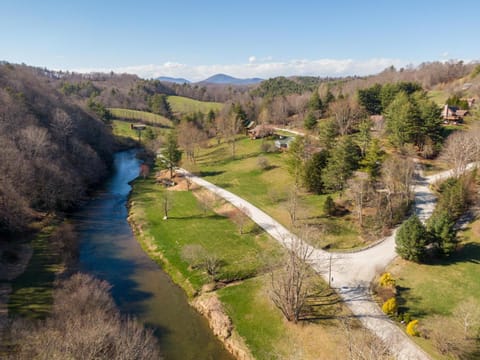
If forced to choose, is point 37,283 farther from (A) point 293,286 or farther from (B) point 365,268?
(B) point 365,268

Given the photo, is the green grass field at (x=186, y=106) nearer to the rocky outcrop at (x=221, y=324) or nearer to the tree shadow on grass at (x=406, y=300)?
the rocky outcrop at (x=221, y=324)

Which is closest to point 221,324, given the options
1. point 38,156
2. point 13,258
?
point 13,258

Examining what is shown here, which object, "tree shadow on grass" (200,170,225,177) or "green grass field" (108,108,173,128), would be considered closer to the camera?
"tree shadow on grass" (200,170,225,177)

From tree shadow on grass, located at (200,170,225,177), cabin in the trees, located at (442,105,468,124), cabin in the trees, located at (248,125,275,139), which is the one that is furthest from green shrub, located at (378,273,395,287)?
cabin in the trees, located at (248,125,275,139)

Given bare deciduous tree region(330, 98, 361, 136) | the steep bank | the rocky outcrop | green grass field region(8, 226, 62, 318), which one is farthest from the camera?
bare deciduous tree region(330, 98, 361, 136)

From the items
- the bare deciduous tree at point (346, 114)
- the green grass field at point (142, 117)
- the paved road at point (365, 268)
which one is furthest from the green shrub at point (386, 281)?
the green grass field at point (142, 117)

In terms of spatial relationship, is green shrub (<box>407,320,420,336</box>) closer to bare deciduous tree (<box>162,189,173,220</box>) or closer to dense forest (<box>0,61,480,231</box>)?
bare deciduous tree (<box>162,189,173,220</box>)

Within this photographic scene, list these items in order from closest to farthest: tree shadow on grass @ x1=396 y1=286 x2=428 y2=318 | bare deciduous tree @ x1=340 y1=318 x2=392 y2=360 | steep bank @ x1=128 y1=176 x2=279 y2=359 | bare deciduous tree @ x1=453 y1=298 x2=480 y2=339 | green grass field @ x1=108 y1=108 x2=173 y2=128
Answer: bare deciduous tree @ x1=340 y1=318 x2=392 y2=360, bare deciduous tree @ x1=453 y1=298 x2=480 y2=339, tree shadow on grass @ x1=396 y1=286 x2=428 y2=318, steep bank @ x1=128 y1=176 x2=279 y2=359, green grass field @ x1=108 y1=108 x2=173 y2=128
